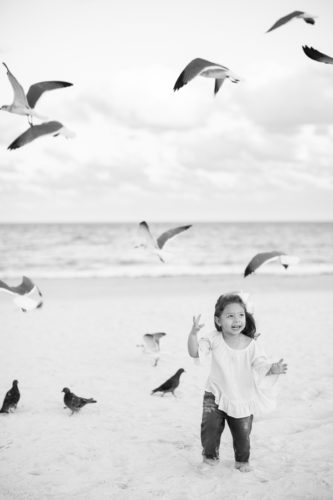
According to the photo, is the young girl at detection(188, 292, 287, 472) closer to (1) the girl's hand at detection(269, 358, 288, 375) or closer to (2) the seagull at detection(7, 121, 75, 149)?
(1) the girl's hand at detection(269, 358, 288, 375)

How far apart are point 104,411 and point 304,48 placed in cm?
360

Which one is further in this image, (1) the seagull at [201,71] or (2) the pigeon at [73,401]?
(2) the pigeon at [73,401]

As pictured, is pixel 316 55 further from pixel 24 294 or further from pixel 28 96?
pixel 24 294

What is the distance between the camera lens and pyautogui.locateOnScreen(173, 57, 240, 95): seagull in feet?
10.3

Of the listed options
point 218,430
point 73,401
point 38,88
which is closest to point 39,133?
point 38,88

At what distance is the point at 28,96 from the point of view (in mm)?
3334

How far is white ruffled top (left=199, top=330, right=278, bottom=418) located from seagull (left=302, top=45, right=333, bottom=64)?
196 cm

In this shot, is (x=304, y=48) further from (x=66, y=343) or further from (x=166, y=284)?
(x=166, y=284)

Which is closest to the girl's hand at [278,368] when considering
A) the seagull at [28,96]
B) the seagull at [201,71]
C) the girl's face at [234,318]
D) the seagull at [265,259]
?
the girl's face at [234,318]

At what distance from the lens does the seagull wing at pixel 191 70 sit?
3.15 m

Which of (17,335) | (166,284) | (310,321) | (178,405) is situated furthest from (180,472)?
(166,284)

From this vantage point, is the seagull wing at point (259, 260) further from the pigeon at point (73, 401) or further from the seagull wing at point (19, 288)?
the pigeon at point (73, 401)

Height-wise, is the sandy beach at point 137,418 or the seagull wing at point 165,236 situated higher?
the seagull wing at point 165,236

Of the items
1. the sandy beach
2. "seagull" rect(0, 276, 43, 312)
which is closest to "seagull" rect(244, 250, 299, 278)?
the sandy beach
